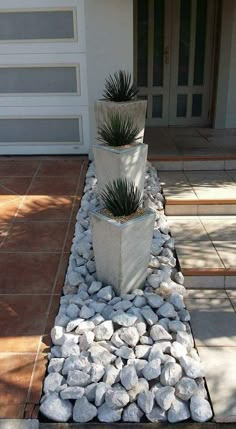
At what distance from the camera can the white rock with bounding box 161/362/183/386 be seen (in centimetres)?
203

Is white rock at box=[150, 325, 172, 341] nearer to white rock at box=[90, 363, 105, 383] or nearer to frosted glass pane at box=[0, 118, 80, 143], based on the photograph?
white rock at box=[90, 363, 105, 383]

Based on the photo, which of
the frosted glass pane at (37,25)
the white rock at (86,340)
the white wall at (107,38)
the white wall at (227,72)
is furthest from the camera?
the white wall at (227,72)

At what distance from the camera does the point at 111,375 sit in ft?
6.75

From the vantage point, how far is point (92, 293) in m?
2.70

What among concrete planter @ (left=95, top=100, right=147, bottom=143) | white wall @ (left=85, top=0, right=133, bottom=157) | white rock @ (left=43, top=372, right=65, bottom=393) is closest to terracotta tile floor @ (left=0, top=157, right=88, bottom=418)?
white rock @ (left=43, top=372, right=65, bottom=393)

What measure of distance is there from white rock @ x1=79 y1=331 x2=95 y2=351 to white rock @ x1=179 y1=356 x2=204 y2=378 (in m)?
0.49

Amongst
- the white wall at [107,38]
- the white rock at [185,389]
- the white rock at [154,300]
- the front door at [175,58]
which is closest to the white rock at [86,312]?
the white rock at [154,300]

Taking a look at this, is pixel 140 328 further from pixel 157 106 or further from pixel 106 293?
pixel 157 106

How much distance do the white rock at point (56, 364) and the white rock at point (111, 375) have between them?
25cm

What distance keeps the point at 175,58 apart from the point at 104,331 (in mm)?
4961

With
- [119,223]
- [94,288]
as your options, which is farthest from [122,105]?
[94,288]

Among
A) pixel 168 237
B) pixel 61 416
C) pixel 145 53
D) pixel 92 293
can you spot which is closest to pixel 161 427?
pixel 61 416

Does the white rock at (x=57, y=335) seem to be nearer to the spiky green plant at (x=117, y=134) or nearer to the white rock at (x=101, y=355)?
the white rock at (x=101, y=355)

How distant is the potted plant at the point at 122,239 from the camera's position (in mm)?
2516
